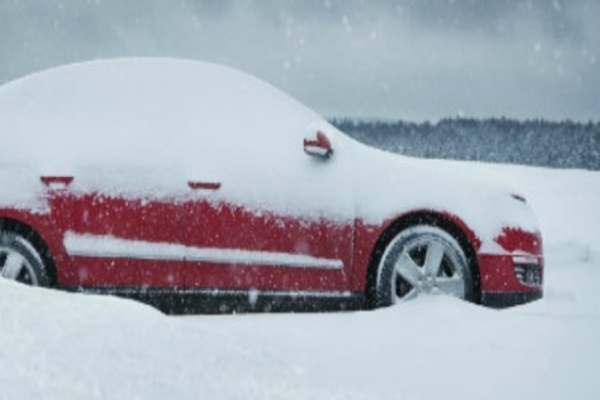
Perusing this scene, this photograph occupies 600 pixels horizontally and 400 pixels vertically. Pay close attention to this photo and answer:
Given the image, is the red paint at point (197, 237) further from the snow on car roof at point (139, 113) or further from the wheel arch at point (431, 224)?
the snow on car roof at point (139, 113)

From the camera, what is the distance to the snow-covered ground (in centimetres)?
251

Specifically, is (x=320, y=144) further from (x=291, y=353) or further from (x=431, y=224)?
(x=291, y=353)

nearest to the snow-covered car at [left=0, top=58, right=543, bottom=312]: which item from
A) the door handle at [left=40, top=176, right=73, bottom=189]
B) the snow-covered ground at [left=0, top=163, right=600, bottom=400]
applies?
the door handle at [left=40, top=176, right=73, bottom=189]

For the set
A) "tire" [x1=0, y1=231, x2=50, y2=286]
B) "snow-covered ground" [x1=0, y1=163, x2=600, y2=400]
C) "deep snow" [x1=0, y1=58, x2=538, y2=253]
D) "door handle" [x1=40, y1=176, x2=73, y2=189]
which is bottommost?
"snow-covered ground" [x1=0, y1=163, x2=600, y2=400]

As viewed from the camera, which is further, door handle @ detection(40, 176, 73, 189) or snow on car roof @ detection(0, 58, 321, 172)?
snow on car roof @ detection(0, 58, 321, 172)

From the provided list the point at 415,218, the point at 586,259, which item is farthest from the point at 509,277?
the point at 586,259

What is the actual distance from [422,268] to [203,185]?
144 centimetres

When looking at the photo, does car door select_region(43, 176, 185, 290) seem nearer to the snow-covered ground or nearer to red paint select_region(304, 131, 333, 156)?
the snow-covered ground

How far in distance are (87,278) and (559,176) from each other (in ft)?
62.4

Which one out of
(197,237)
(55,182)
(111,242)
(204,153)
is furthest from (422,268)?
(55,182)

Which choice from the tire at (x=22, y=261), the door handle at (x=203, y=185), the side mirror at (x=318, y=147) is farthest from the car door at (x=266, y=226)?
the tire at (x=22, y=261)

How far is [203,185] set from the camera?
4.98 metres

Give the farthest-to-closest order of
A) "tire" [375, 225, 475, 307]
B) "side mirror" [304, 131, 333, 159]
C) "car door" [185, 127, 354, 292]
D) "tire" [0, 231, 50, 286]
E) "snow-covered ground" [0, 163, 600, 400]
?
"side mirror" [304, 131, 333, 159], "tire" [375, 225, 475, 307], "car door" [185, 127, 354, 292], "tire" [0, 231, 50, 286], "snow-covered ground" [0, 163, 600, 400]

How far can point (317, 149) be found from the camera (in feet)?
17.1
